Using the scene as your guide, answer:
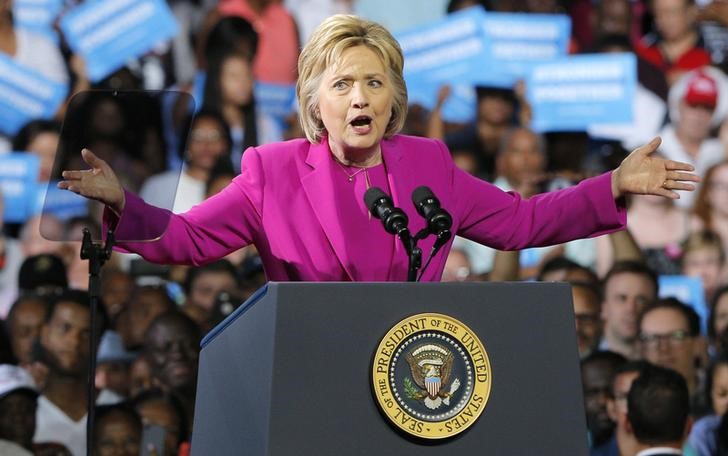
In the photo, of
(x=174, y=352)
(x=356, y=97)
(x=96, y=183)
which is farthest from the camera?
(x=174, y=352)

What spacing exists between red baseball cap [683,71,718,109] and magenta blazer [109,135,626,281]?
4030 millimetres

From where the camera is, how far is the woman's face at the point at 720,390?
210 inches

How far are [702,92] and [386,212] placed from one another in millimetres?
4642

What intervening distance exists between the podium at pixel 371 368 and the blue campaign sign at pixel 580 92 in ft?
14.5

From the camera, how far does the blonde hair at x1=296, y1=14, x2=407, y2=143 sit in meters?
2.48

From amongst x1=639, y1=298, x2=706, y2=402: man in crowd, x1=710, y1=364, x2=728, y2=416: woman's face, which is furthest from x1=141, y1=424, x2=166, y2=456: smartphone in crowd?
x1=710, y1=364, x2=728, y2=416: woman's face

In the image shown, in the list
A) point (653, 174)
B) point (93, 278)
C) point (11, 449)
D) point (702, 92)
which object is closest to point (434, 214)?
point (653, 174)

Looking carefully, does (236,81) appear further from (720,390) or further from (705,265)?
(720,390)

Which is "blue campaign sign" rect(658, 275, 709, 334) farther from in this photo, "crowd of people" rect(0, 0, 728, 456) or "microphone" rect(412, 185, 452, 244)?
"microphone" rect(412, 185, 452, 244)

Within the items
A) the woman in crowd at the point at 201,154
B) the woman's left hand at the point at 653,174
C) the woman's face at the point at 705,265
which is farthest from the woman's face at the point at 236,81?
the woman's left hand at the point at 653,174

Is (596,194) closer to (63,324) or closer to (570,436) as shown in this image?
(570,436)

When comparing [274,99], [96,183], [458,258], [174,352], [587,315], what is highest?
[274,99]

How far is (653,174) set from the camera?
Answer: 249cm

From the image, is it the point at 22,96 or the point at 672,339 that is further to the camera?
the point at 22,96
